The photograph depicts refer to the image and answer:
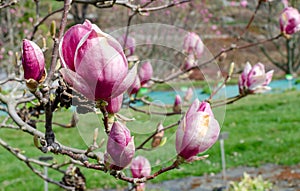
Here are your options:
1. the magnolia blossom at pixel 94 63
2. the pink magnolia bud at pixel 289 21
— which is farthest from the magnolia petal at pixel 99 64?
the pink magnolia bud at pixel 289 21

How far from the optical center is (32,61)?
1.79 ft

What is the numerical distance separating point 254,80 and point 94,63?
67cm

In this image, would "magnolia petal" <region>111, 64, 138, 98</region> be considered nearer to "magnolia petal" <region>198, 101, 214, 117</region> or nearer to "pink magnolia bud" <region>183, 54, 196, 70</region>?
"magnolia petal" <region>198, 101, 214, 117</region>

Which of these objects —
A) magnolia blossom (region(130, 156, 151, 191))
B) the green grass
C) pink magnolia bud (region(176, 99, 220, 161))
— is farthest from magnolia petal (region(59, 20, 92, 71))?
the green grass

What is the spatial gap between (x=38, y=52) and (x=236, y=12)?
43.1 feet

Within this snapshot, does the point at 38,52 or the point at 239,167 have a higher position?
the point at 38,52

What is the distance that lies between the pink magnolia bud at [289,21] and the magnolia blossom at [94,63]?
936 mm

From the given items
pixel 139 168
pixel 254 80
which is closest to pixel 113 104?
pixel 139 168

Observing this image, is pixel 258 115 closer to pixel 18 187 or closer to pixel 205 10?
pixel 18 187

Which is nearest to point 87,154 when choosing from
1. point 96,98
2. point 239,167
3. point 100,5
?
point 96,98

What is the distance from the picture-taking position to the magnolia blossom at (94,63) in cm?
46

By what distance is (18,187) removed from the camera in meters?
4.12

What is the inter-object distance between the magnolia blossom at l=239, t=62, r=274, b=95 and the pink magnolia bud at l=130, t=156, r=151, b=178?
0.27m

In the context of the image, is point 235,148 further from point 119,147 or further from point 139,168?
point 119,147
